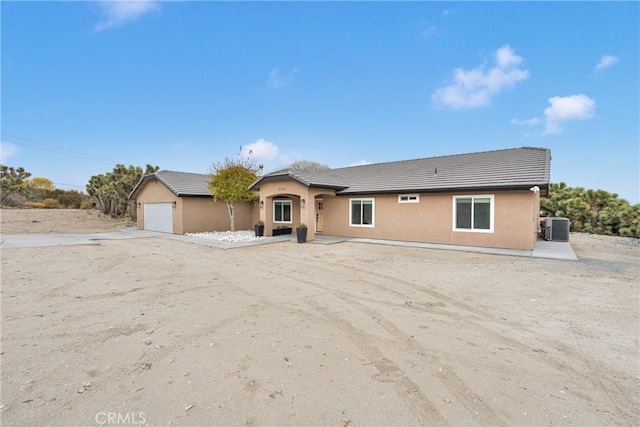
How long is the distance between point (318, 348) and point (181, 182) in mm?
19045

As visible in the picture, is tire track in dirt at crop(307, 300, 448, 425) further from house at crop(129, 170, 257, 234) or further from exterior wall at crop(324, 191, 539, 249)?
house at crop(129, 170, 257, 234)

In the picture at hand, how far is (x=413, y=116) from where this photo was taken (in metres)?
20.0

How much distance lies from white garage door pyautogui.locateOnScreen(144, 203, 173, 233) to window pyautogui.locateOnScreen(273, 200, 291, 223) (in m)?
6.55

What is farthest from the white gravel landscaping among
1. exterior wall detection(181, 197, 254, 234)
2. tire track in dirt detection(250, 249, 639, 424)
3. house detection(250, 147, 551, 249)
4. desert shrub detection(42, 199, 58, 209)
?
desert shrub detection(42, 199, 58, 209)

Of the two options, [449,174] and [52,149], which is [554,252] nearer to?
[449,174]

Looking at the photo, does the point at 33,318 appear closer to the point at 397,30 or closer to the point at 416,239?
the point at 416,239

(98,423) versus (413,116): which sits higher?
(413,116)

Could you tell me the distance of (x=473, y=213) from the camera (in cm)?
1288

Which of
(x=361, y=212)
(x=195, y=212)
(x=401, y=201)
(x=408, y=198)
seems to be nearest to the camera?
(x=408, y=198)

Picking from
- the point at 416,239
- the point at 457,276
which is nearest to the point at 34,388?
the point at 457,276

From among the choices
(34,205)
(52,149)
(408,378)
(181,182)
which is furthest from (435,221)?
(52,149)

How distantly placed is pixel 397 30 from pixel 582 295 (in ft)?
43.7

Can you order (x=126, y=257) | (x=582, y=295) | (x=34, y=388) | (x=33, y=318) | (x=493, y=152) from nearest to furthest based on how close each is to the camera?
(x=34, y=388) → (x=33, y=318) → (x=582, y=295) → (x=126, y=257) → (x=493, y=152)

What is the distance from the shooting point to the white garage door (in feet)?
63.4
